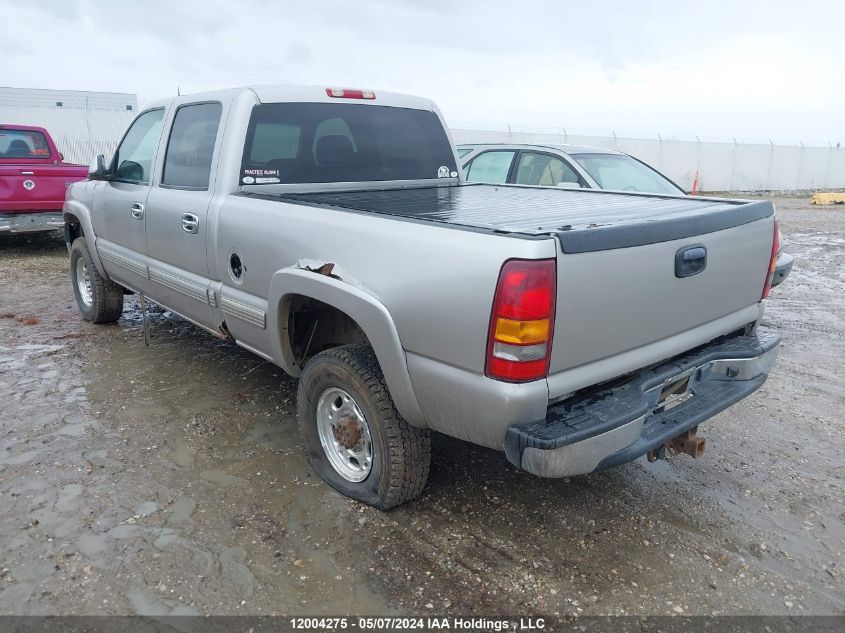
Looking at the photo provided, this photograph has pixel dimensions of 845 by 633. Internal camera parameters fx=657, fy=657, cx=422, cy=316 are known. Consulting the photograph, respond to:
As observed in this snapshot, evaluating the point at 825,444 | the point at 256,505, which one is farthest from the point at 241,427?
the point at 825,444

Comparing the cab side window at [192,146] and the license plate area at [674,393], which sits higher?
the cab side window at [192,146]

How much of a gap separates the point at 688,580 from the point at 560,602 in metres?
0.57

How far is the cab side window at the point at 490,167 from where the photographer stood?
781 cm

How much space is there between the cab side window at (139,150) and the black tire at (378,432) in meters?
2.47

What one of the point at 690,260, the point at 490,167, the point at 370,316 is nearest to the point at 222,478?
the point at 370,316

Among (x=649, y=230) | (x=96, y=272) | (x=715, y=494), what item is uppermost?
(x=649, y=230)

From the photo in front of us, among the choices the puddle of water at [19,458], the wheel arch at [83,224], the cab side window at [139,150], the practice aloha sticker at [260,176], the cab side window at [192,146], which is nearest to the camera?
the puddle of water at [19,458]

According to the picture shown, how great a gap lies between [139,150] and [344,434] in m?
3.09

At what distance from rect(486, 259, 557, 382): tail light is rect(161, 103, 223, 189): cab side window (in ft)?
7.81

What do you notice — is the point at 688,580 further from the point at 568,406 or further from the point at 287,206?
the point at 287,206

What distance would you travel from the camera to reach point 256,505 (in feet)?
10.5

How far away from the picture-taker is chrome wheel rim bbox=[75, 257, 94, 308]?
20.1ft

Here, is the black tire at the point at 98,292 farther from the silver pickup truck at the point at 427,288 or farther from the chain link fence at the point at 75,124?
the chain link fence at the point at 75,124

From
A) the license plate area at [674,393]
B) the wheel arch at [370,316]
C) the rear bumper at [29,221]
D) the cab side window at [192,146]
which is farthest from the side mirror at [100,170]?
the rear bumper at [29,221]
